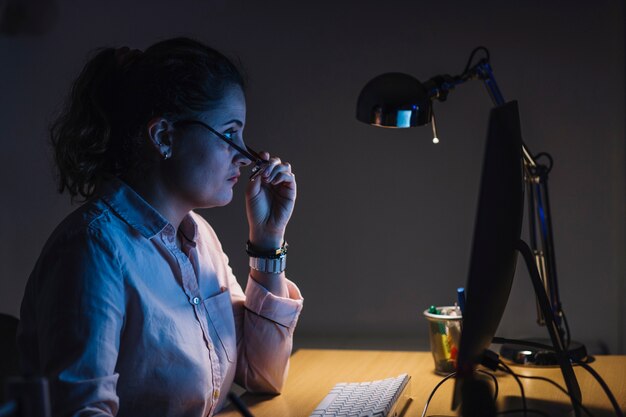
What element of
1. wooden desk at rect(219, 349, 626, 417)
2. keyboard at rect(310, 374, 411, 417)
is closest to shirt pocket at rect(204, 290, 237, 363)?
wooden desk at rect(219, 349, 626, 417)

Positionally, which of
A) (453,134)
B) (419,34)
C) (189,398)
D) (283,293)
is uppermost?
(419,34)

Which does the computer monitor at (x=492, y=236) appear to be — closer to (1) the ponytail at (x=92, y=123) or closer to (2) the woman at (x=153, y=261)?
(2) the woman at (x=153, y=261)

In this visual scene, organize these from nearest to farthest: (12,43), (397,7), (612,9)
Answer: (612,9) → (397,7) → (12,43)

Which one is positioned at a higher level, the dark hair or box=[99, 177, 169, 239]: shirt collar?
the dark hair

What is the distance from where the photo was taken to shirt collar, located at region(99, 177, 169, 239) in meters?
1.26

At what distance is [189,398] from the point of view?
1.23 meters

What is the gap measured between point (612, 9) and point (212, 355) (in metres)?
1.35

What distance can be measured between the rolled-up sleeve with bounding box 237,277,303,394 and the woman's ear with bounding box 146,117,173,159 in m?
0.37

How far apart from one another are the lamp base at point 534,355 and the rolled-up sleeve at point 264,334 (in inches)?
18.8

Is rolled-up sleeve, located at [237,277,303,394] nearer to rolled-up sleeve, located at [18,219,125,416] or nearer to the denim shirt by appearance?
the denim shirt

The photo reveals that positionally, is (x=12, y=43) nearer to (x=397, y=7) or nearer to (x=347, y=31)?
(x=347, y=31)

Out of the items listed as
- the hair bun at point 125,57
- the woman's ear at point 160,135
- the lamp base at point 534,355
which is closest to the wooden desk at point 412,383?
the lamp base at point 534,355

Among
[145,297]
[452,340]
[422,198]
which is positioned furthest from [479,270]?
[422,198]

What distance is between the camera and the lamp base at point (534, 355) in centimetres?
155
